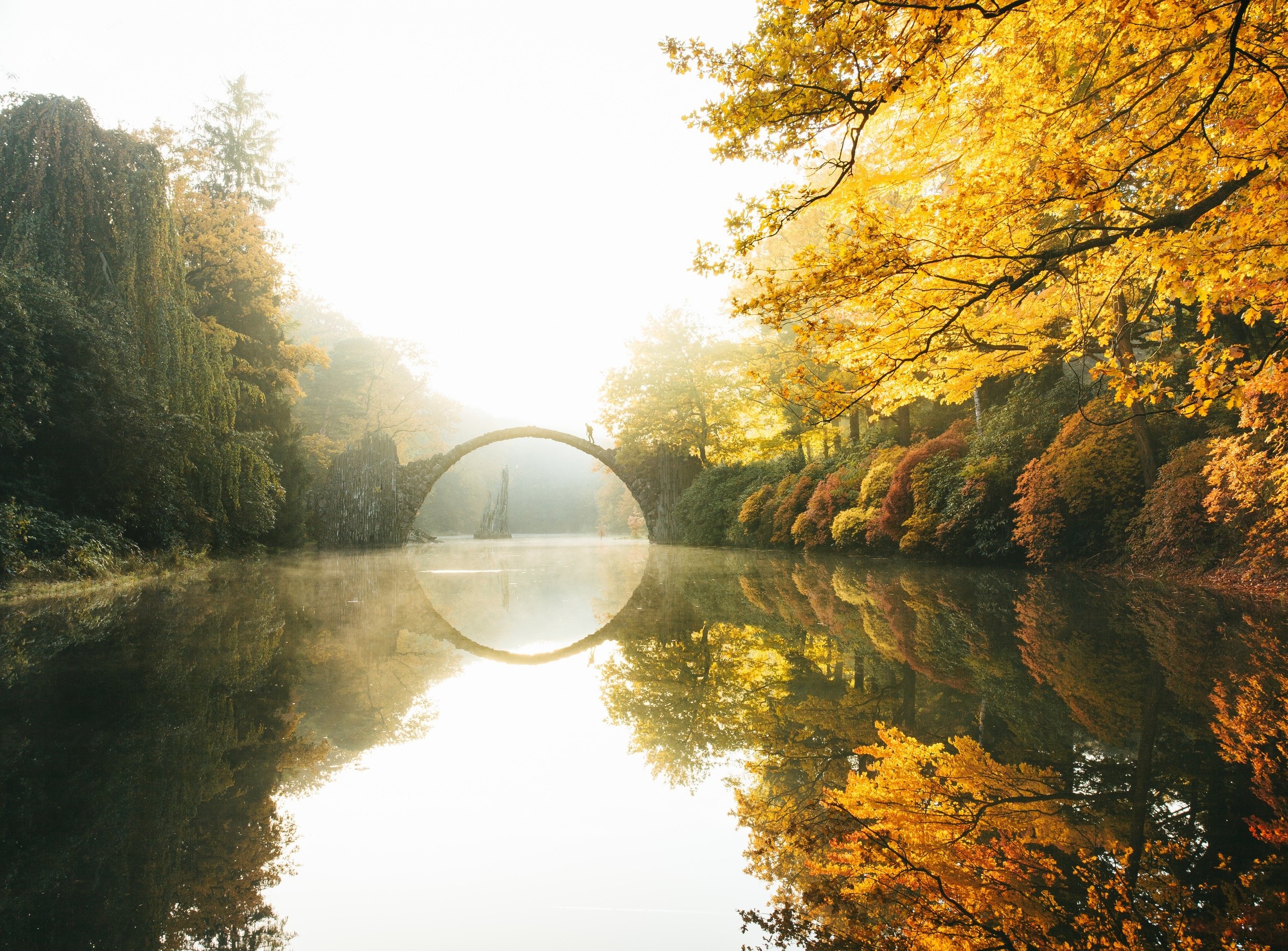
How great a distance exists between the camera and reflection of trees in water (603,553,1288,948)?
1256 millimetres

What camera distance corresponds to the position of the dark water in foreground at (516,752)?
1339 millimetres

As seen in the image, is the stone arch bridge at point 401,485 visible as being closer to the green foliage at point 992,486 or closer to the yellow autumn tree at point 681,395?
the yellow autumn tree at point 681,395

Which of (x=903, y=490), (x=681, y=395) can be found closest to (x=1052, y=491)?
(x=903, y=490)

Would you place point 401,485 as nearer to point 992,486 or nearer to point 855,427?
point 855,427

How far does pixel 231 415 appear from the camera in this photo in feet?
32.2

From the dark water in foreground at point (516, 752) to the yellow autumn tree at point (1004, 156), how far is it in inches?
78.6

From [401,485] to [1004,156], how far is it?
2017cm

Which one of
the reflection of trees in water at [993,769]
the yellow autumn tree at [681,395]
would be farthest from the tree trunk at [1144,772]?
the yellow autumn tree at [681,395]

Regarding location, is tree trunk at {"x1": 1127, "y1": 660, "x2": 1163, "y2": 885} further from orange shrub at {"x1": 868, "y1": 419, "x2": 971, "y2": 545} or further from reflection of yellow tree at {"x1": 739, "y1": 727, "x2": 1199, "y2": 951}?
orange shrub at {"x1": 868, "y1": 419, "x2": 971, "y2": 545}

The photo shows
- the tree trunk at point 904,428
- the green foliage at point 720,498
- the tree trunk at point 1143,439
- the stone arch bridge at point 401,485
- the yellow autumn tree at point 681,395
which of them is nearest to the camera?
the tree trunk at point 1143,439

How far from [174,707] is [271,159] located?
81.2 feet

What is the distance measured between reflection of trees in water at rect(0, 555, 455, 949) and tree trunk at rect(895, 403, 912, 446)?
11.7m

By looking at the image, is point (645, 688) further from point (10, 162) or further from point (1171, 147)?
point (10, 162)

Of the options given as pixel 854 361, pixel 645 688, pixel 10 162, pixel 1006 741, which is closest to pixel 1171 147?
pixel 854 361
